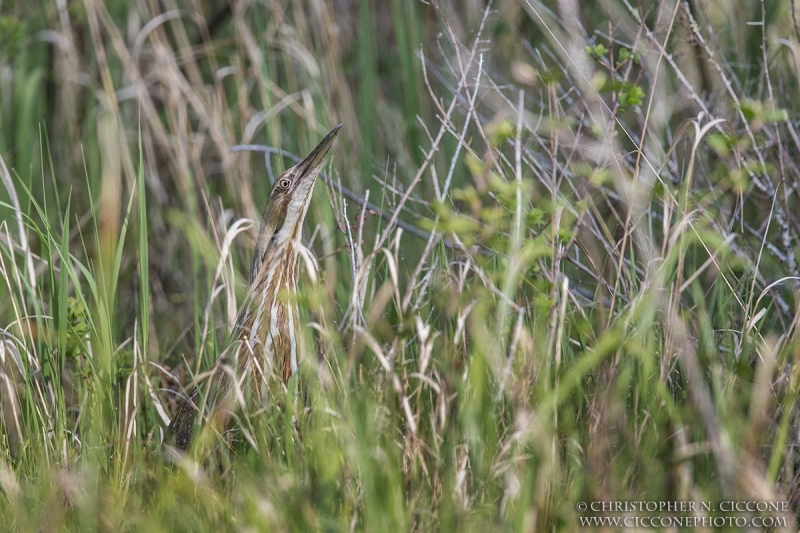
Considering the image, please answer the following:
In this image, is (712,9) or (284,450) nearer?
(284,450)

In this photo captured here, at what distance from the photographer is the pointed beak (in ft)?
8.43

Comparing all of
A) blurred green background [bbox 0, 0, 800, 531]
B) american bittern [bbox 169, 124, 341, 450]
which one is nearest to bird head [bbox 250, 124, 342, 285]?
american bittern [bbox 169, 124, 341, 450]

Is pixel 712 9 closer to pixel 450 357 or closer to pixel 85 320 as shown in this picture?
pixel 450 357

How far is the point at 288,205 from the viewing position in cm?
268

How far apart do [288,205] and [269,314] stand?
0.36 meters

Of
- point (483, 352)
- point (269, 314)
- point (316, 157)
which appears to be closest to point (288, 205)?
point (316, 157)

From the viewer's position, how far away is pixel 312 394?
1.97 meters

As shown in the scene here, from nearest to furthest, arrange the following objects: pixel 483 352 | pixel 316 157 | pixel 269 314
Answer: pixel 483 352 → pixel 269 314 → pixel 316 157

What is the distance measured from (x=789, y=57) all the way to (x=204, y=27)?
231 centimetres

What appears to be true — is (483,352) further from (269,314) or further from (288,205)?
(288,205)

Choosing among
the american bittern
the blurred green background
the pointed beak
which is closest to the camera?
the blurred green background

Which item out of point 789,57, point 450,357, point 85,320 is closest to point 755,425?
point 450,357

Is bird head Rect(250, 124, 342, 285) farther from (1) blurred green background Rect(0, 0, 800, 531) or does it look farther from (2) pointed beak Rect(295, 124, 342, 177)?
(1) blurred green background Rect(0, 0, 800, 531)

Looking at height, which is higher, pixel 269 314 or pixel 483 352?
pixel 483 352
